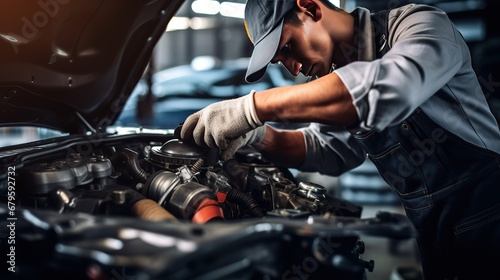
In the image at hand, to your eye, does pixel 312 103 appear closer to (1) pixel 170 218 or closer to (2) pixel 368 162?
(1) pixel 170 218

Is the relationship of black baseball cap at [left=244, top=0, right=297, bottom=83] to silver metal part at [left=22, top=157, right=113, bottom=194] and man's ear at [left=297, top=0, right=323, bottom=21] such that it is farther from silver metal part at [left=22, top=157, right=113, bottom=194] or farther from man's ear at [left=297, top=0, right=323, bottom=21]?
silver metal part at [left=22, top=157, right=113, bottom=194]

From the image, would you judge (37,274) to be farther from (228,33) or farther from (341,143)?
(228,33)

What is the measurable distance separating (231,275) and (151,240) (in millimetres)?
133

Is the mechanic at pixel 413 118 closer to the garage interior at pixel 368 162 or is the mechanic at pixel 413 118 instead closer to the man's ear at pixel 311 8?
the man's ear at pixel 311 8

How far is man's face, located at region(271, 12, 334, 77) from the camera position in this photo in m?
1.21

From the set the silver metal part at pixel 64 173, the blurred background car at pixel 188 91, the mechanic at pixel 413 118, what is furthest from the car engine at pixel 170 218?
the blurred background car at pixel 188 91

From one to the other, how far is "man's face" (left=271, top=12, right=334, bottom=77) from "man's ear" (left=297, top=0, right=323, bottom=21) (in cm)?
1

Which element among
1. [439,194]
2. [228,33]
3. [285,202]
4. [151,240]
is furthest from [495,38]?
[228,33]

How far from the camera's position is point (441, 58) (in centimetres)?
99

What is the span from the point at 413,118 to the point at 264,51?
0.47 m

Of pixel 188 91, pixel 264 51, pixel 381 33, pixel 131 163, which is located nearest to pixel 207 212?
pixel 131 163

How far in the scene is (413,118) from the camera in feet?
4.00

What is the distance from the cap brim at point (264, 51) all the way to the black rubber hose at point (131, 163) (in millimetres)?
414

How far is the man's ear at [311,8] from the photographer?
47.7 inches
